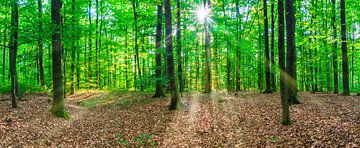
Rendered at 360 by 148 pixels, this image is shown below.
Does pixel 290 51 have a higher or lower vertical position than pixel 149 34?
lower

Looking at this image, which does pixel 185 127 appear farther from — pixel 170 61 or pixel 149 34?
pixel 149 34

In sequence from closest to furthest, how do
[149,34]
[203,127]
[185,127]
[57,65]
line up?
[203,127]
[185,127]
[57,65]
[149,34]

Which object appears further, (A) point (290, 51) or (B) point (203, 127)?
(A) point (290, 51)

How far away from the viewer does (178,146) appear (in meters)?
9.47

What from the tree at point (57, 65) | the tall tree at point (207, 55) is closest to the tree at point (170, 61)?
the tree at point (57, 65)

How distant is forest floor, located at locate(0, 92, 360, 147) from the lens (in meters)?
8.90

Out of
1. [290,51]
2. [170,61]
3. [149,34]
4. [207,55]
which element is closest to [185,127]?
[170,61]

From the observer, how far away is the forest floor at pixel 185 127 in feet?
29.2

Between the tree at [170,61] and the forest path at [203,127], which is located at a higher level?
the tree at [170,61]

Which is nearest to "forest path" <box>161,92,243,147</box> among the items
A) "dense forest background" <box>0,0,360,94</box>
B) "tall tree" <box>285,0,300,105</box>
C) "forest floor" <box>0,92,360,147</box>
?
"forest floor" <box>0,92,360,147</box>

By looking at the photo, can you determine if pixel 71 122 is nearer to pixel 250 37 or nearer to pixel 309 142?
pixel 309 142

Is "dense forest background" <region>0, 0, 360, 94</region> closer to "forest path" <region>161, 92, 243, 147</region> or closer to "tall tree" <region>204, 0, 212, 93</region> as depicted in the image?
"tall tree" <region>204, 0, 212, 93</region>

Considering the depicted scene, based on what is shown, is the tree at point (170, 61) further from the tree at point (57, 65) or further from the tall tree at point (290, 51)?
the tall tree at point (290, 51)

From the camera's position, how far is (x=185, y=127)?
11875 mm
